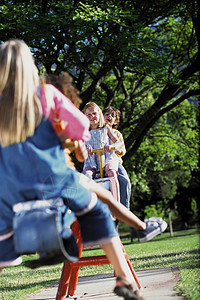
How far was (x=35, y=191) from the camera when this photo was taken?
7.30 feet

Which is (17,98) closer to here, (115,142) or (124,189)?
(115,142)

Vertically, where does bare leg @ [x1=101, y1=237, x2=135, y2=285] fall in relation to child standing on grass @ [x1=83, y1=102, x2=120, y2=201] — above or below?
below

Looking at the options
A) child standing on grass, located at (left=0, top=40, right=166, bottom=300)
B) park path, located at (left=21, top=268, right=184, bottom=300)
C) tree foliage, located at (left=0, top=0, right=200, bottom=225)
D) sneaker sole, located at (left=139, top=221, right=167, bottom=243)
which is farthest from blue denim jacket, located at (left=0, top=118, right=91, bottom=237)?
tree foliage, located at (left=0, top=0, right=200, bottom=225)

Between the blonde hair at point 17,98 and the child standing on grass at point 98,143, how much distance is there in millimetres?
2400

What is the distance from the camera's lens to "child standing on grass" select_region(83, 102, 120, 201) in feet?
15.4

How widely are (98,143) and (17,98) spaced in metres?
2.77

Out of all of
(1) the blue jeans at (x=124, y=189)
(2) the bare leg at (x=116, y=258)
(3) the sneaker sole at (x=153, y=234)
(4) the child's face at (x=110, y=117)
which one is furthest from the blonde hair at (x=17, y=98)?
(4) the child's face at (x=110, y=117)

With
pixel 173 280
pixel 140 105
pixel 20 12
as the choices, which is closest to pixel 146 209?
pixel 140 105

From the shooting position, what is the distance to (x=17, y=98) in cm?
219

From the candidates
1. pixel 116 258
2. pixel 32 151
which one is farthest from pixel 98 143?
pixel 32 151

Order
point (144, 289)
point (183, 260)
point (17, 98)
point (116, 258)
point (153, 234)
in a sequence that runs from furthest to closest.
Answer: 1. point (183, 260)
2. point (144, 289)
3. point (153, 234)
4. point (116, 258)
5. point (17, 98)

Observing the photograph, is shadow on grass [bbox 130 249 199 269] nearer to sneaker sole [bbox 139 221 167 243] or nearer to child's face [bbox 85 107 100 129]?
child's face [bbox 85 107 100 129]

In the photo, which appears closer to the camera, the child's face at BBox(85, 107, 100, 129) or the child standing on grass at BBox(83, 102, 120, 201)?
the child standing on grass at BBox(83, 102, 120, 201)

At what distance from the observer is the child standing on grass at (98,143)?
468cm
